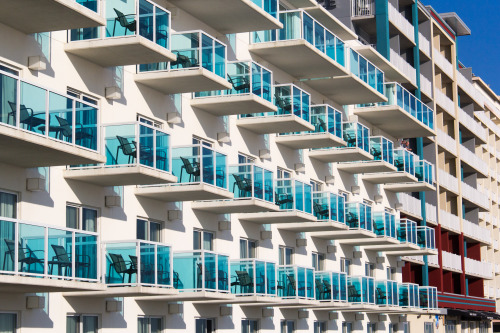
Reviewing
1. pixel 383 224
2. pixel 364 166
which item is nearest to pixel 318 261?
pixel 383 224

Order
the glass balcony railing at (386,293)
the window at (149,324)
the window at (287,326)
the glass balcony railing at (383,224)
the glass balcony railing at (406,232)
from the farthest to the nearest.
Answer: the glass balcony railing at (406,232) < the glass balcony railing at (383,224) < the glass balcony railing at (386,293) < the window at (287,326) < the window at (149,324)

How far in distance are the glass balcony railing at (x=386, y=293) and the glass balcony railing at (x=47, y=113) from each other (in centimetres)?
2278

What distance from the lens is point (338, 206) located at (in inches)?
1491

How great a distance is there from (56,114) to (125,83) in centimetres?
606

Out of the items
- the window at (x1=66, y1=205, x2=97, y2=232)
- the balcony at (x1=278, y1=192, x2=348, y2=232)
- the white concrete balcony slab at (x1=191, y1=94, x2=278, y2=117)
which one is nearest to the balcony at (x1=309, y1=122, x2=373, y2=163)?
the balcony at (x1=278, y1=192, x2=348, y2=232)

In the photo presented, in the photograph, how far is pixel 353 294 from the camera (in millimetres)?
39344

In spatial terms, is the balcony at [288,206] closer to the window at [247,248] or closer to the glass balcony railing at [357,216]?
the window at [247,248]

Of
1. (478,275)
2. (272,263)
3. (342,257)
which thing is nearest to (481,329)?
(478,275)

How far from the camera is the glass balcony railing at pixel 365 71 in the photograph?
1572 inches

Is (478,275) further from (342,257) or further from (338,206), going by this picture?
(338,206)

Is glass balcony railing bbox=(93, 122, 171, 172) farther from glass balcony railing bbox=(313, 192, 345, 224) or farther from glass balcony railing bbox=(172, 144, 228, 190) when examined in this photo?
glass balcony railing bbox=(313, 192, 345, 224)

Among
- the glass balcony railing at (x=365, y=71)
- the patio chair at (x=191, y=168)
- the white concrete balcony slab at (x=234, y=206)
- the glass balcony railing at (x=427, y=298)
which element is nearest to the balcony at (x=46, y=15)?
the patio chair at (x=191, y=168)

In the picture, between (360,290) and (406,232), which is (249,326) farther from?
(406,232)

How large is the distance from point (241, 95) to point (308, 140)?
6.79m
